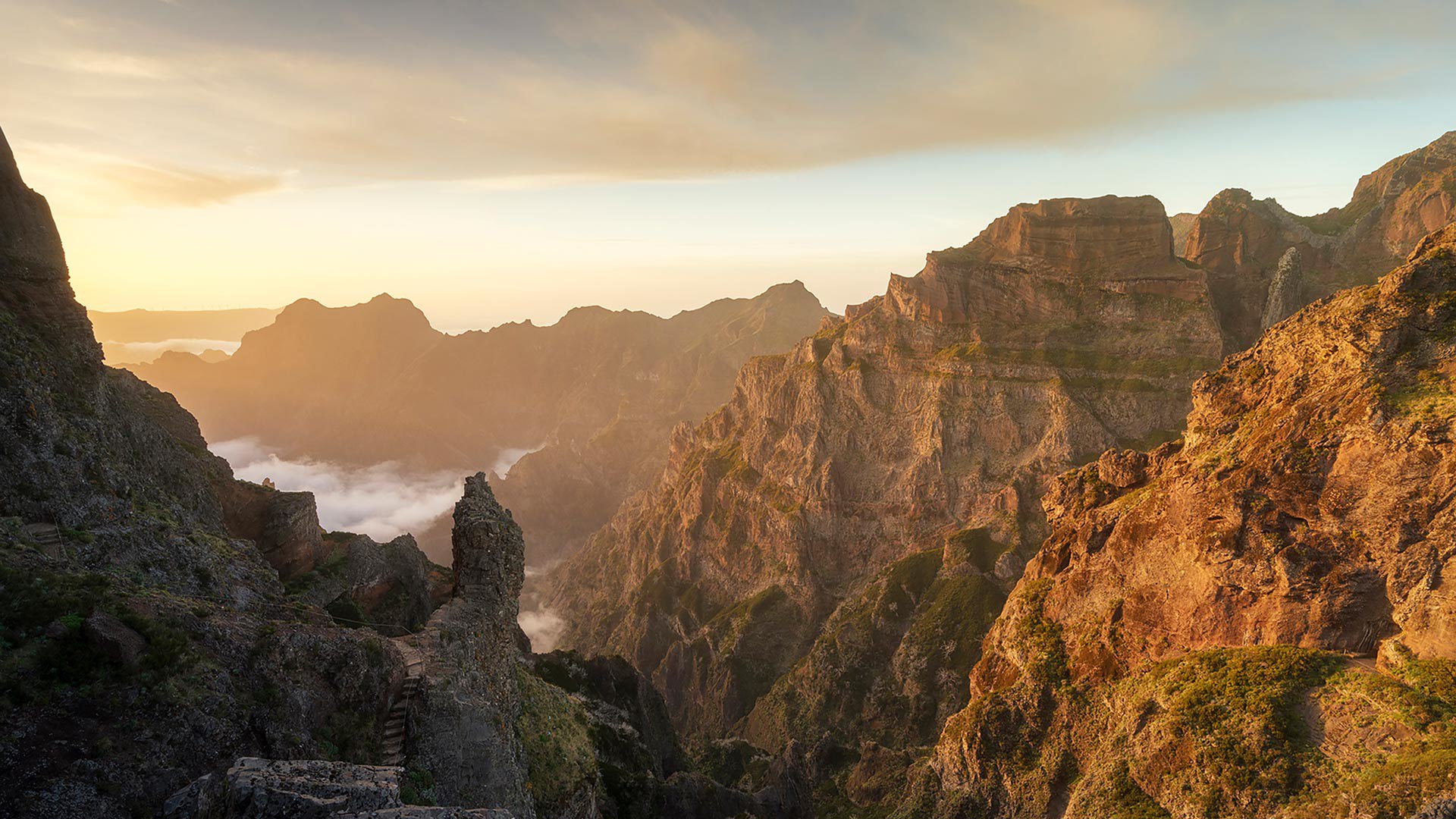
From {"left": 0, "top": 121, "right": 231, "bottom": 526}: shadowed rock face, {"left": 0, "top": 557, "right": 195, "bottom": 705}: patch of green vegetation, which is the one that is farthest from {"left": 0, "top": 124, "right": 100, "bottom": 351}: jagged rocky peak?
{"left": 0, "top": 557, "right": 195, "bottom": 705}: patch of green vegetation

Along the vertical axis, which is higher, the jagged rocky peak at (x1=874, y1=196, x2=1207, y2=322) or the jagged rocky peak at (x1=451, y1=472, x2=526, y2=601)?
the jagged rocky peak at (x1=874, y1=196, x2=1207, y2=322)

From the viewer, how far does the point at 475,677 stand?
128 ft

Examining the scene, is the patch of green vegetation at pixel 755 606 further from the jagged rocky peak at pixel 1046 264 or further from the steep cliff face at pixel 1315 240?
the steep cliff face at pixel 1315 240

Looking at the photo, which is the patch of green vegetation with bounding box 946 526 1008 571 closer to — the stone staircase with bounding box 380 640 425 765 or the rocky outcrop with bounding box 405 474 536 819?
the rocky outcrop with bounding box 405 474 536 819

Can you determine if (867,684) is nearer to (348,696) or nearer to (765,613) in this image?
(765,613)

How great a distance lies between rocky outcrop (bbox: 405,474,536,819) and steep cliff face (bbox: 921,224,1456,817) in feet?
156

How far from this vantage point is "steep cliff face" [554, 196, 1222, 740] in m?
133

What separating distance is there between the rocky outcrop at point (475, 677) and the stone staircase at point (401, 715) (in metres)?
0.30

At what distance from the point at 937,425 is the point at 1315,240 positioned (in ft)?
303

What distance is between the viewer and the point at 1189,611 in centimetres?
5712

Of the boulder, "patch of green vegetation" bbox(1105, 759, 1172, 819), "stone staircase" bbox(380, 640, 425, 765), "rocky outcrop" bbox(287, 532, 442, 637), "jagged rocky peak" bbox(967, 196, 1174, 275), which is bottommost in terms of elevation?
"patch of green vegetation" bbox(1105, 759, 1172, 819)

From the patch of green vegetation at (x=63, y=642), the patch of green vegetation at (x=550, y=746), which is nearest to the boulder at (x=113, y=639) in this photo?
the patch of green vegetation at (x=63, y=642)

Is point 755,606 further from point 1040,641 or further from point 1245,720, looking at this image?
point 1245,720

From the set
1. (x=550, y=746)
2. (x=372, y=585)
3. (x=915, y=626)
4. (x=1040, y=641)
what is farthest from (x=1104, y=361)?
(x=372, y=585)
